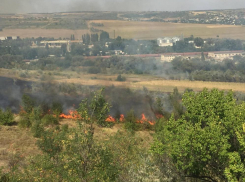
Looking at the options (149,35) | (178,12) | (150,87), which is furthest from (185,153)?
(178,12)

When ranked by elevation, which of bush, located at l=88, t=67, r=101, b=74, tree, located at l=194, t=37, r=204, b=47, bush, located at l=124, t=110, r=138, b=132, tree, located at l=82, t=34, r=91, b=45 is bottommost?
bush, located at l=124, t=110, r=138, b=132

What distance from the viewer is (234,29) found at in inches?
2084

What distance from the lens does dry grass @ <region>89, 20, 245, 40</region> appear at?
4812 cm

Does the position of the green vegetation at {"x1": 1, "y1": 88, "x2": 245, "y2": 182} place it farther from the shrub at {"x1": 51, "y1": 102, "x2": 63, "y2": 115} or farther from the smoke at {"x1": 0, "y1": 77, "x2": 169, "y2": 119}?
the smoke at {"x1": 0, "y1": 77, "x2": 169, "y2": 119}

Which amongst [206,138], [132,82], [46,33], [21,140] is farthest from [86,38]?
[206,138]

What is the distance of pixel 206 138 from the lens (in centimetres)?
907

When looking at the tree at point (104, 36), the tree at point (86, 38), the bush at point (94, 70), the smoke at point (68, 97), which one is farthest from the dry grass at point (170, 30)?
the smoke at point (68, 97)

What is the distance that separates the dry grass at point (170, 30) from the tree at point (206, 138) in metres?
36.8

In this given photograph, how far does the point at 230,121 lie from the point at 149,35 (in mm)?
41471

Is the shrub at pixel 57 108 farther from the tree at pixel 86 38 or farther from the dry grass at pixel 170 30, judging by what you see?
the dry grass at pixel 170 30

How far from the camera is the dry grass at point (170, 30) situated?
158 feet

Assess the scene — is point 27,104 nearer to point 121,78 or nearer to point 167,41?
point 121,78

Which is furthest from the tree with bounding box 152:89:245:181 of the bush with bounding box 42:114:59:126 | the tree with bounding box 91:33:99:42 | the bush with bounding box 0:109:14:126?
the tree with bounding box 91:33:99:42

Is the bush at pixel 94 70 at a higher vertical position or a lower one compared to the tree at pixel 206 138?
lower
